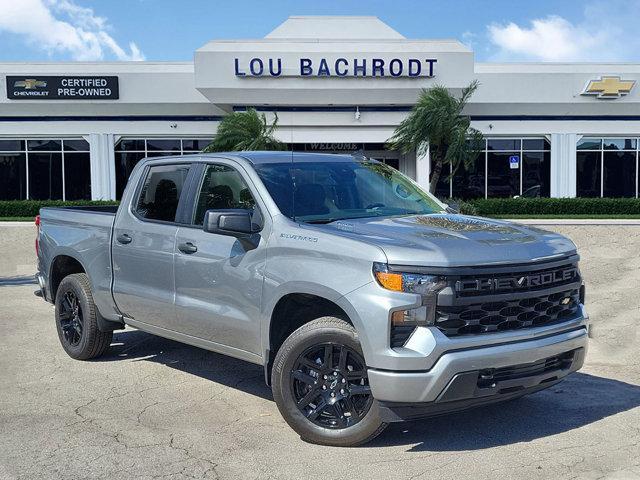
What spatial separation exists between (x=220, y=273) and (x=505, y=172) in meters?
29.7

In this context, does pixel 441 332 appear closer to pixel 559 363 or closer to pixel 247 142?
pixel 559 363

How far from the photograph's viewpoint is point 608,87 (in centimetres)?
3219

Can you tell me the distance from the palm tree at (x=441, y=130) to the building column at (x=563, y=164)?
578cm

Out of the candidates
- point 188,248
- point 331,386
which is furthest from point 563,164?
point 331,386

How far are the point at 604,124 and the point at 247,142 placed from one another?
1688 cm

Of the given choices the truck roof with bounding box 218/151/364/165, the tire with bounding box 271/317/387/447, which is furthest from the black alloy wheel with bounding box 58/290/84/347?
the tire with bounding box 271/317/387/447

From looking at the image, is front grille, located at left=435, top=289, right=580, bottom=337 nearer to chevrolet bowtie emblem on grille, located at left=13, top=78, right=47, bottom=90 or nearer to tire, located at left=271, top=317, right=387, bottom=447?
tire, located at left=271, top=317, right=387, bottom=447

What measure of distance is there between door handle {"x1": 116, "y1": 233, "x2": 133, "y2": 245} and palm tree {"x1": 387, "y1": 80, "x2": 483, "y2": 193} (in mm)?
22337

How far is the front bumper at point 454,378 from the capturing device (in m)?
4.16

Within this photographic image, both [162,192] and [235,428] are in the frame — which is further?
[162,192]

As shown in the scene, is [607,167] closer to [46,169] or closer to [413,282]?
[46,169]

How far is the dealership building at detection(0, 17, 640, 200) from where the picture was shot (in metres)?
30.6

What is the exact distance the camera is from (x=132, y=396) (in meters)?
5.92

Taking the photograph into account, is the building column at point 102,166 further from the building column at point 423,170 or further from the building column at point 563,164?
the building column at point 563,164
